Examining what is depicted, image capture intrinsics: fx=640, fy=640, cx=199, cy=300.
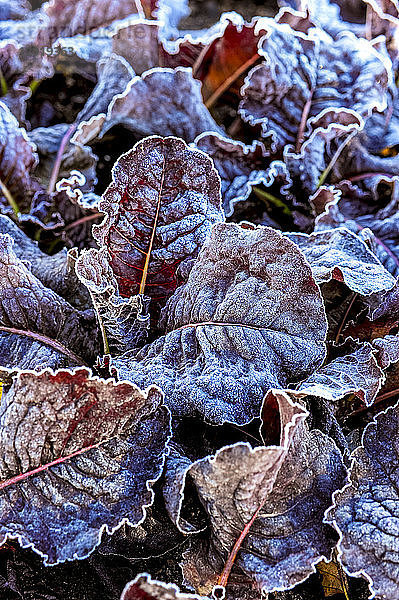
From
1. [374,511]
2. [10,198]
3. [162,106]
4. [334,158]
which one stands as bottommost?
[374,511]

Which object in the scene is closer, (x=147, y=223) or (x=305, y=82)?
(x=147, y=223)

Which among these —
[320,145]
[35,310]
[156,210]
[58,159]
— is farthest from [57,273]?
[320,145]

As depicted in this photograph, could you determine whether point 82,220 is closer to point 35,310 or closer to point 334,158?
point 35,310

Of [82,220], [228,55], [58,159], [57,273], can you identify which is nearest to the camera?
[57,273]

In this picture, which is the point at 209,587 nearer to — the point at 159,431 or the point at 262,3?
the point at 159,431

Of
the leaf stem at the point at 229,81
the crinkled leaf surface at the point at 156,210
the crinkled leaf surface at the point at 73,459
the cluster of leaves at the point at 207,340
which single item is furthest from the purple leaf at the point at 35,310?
the leaf stem at the point at 229,81

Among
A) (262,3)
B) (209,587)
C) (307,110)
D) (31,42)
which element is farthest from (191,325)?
(262,3)

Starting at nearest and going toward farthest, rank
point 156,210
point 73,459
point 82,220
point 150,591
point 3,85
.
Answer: point 150,591
point 73,459
point 156,210
point 82,220
point 3,85

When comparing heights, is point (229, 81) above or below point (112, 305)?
above
